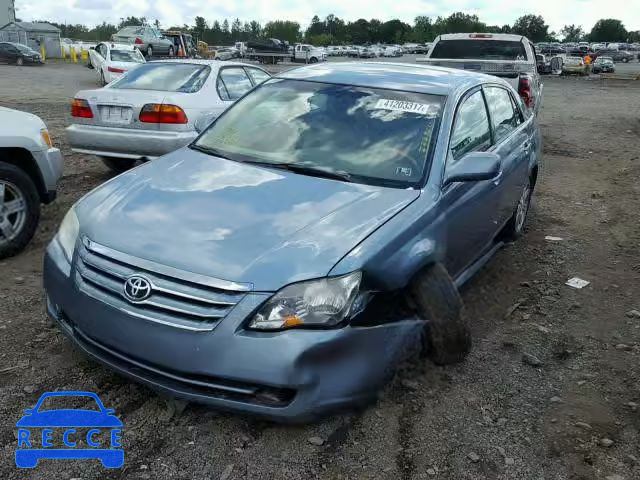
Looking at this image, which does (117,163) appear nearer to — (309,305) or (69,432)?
(69,432)

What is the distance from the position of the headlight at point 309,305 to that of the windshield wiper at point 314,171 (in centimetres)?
95

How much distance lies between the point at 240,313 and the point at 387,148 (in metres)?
1.61

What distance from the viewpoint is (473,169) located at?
139 inches

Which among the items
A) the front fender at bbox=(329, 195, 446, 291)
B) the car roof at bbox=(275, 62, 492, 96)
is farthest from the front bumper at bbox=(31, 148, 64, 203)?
the front fender at bbox=(329, 195, 446, 291)

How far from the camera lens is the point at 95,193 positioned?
3.48m

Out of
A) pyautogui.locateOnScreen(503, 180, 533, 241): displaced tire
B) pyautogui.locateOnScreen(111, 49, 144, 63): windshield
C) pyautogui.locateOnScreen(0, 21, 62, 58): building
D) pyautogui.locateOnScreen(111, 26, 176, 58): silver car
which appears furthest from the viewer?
pyautogui.locateOnScreen(0, 21, 62, 58): building

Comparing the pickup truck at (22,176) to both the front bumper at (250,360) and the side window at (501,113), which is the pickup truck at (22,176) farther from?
the side window at (501,113)

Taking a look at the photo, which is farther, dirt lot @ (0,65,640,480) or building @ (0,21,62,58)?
building @ (0,21,62,58)

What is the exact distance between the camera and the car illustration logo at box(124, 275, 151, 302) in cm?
264

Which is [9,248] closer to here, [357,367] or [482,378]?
[357,367]

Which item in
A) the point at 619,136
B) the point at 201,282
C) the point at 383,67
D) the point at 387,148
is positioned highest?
the point at 383,67

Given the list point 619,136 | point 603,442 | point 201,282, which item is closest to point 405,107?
point 201,282

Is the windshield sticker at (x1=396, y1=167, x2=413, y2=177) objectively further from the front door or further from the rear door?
the rear door

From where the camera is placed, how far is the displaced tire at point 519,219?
5507 mm
